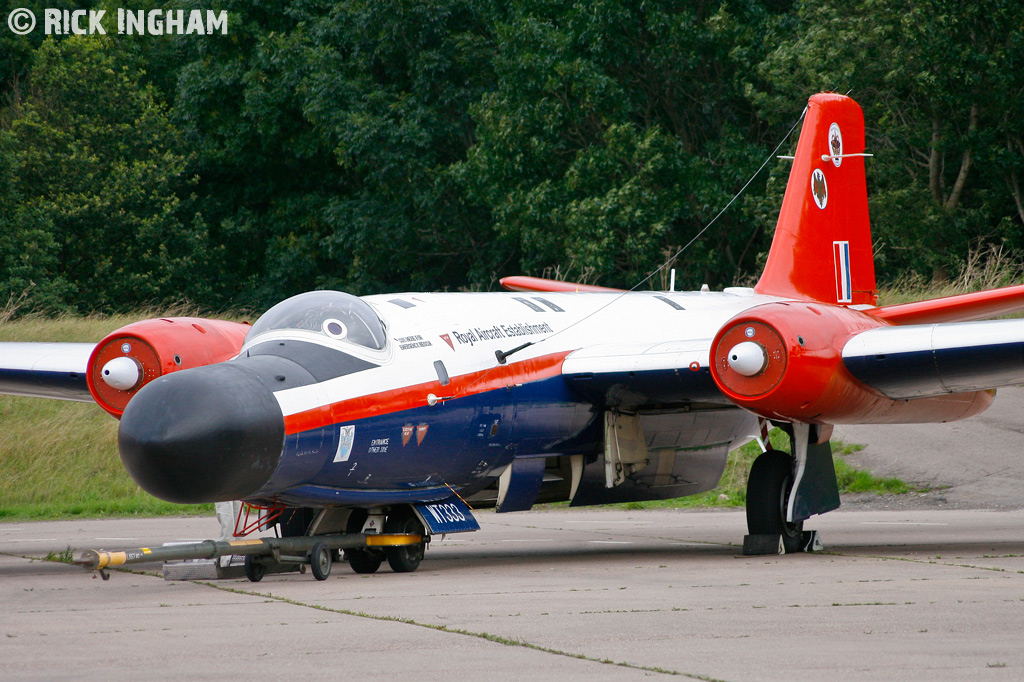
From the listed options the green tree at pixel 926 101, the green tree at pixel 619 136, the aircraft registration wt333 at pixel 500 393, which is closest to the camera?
the aircraft registration wt333 at pixel 500 393

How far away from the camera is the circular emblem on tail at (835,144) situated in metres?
15.7

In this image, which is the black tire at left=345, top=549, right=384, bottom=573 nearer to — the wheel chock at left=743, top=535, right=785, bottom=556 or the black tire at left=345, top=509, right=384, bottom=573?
the black tire at left=345, top=509, right=384, bottom=573

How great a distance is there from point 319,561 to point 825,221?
8.31 m

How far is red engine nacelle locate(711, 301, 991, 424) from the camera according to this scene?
10953 millimetres

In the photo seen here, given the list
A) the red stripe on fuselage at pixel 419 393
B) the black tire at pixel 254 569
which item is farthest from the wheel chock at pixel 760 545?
the black tire at pixel 254 569

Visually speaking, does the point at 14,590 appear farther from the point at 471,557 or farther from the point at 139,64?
the point at 139,64

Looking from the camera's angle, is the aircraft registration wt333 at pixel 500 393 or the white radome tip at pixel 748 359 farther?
the white radome tip at pixel 748 359

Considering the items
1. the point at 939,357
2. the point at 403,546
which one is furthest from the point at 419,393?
the point at 939,357

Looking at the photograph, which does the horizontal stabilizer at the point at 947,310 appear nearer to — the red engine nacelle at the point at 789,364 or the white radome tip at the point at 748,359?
the red engine nacelle at the point at 789,364

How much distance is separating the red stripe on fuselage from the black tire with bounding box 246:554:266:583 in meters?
1.32

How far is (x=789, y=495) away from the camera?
12.3m

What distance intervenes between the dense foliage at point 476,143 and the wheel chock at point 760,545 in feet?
67.2

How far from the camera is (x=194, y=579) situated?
984 cm

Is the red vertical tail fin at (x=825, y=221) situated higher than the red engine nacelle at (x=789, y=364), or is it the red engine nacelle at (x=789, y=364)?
the red vertical tail fin at (x=825, y=221)
